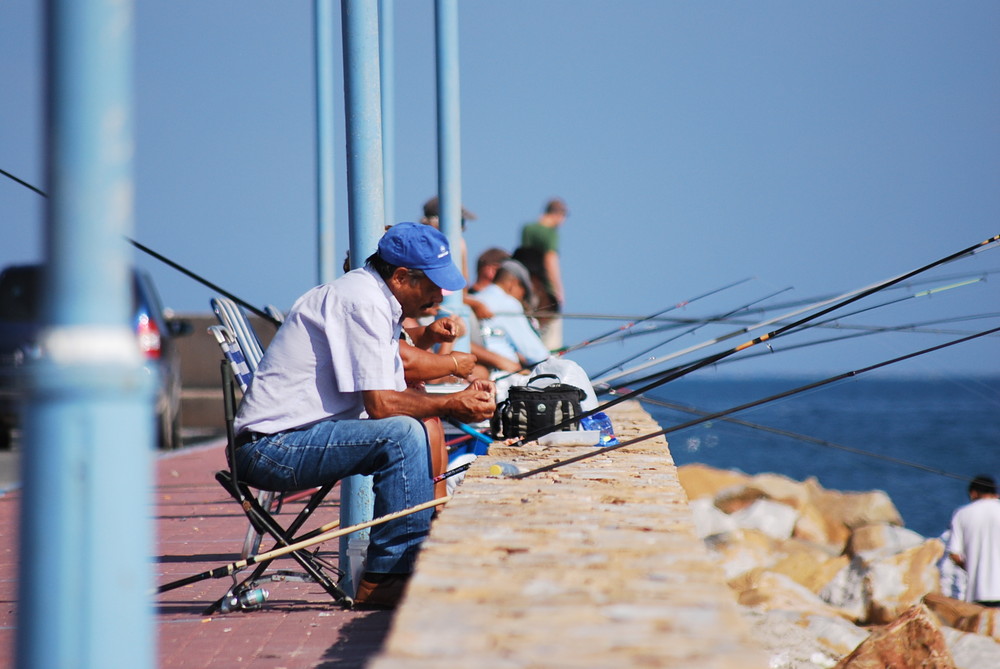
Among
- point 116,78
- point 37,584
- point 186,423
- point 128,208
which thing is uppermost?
point 116,78

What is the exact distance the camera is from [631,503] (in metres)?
3.34

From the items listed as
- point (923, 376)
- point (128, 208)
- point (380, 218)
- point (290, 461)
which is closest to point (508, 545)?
point (290, 461)

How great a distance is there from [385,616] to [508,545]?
1.29 metres

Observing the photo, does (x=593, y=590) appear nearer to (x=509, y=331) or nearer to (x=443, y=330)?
(x=443, y=330)

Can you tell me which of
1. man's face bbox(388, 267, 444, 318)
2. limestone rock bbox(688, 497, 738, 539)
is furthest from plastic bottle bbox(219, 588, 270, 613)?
limestone rock bbox(688, 497, 738, 539)

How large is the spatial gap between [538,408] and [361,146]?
1.22 m

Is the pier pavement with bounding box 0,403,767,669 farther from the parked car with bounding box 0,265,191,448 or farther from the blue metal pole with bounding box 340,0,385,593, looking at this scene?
the parked car with bounding box 0,265,191,448

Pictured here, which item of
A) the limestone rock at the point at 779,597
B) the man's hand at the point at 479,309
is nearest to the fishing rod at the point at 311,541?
the man's hand at the point at 479,309

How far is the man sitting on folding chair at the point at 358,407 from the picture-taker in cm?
384

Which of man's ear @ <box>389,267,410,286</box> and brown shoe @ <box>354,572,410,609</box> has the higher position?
man's ear @ <box>389,267,410,286</box>

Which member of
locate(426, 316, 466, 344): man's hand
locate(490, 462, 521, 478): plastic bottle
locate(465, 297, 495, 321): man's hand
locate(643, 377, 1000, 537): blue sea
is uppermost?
locate(465, 297, 495, 321): man's hand

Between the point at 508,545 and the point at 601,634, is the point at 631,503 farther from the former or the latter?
the point at 601,634

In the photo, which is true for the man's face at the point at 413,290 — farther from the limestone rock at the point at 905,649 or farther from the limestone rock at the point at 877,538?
the limestone rock at the point at 877,538

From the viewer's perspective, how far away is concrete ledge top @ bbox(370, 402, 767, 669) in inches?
77.0
